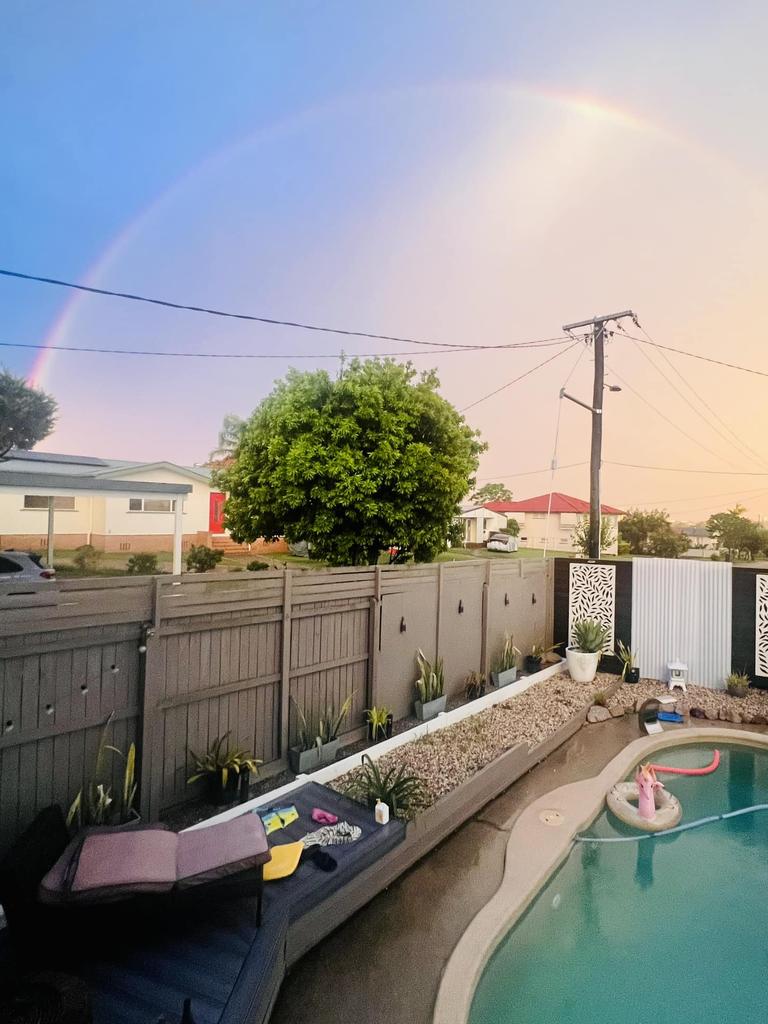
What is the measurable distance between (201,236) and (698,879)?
20.8 meters

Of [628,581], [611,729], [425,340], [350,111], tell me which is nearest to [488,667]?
[611,729]

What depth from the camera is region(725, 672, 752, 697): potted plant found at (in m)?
9.19

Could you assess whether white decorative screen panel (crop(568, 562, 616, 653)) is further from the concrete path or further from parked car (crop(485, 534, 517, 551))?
parked car (crop(485, 534, 517, 551))

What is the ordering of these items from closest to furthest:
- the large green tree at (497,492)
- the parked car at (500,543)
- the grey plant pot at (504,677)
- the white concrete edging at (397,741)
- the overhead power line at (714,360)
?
the white concrete edging at (397,741), the grey plant pot at (504,677), the overhead power line at (714,360), the parked car at (500,543), the large green tree at (497,492)

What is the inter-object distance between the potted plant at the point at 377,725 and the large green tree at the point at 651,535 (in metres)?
34.2

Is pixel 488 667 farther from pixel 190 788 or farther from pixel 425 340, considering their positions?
pixel 425 340

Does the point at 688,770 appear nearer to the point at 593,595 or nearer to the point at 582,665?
the point at 582,665

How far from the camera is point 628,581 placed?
1039 cm

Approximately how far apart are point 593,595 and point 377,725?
5.91 m

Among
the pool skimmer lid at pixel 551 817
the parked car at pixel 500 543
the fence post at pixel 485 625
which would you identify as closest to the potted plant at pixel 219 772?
the pool skimmer lid at pixel 551 817

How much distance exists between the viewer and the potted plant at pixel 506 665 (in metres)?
9.03

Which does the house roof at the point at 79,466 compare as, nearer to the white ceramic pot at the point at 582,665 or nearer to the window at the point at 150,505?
the window at the point at 150,505

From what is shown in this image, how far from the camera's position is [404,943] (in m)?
3.62

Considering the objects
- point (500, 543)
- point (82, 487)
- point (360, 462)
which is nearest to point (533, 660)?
point (360, 462)
